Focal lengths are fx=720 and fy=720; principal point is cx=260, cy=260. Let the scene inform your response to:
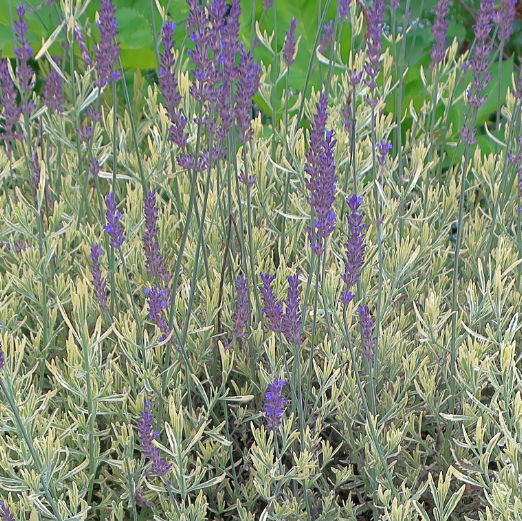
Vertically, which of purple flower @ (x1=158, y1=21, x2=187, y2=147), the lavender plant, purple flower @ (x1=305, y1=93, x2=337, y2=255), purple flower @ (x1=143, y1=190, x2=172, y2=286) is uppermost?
purple flower @ (x1=158, y1=21, x2=187, y2=147)

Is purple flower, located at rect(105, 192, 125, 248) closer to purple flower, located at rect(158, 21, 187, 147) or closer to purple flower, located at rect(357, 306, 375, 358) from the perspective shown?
purple flower, located at rect(158, 21, 187, 147)

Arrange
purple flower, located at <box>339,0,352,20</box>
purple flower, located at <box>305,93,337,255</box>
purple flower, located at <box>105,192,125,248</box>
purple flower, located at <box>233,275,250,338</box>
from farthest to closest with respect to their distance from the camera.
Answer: purple flower, located at <box>339,0,352,20</box> < purple flower, located at <box>233,275,250,338</box> < purple flower, located at <box>105,192,125,248</box> < purple flower, located at <box>305,93,337,255</box>

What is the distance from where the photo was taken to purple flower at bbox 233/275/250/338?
156 cm

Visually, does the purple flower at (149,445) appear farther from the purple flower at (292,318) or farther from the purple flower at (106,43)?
the purple flower at (106,43)

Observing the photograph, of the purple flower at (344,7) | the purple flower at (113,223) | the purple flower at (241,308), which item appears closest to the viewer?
the purple flower at (113,223)

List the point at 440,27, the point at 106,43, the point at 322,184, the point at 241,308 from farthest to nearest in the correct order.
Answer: the point at 440,27, the point at 241,308, the point at 106,43, the point at 322,184

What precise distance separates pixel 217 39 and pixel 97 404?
814mm

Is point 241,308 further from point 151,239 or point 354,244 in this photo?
point 354,244

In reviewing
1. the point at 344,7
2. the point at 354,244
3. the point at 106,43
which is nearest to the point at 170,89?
the point at 106,43

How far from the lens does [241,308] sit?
162cm

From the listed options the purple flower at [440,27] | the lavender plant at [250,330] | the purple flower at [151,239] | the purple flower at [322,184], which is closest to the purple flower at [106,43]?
the lavender plant at [250,330]

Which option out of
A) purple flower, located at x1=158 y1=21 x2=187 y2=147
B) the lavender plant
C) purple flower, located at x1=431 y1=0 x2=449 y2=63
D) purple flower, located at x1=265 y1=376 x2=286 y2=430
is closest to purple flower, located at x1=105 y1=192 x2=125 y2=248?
the lavender plant

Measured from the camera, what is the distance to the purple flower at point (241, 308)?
5.13 ft

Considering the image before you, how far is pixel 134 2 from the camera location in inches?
119
